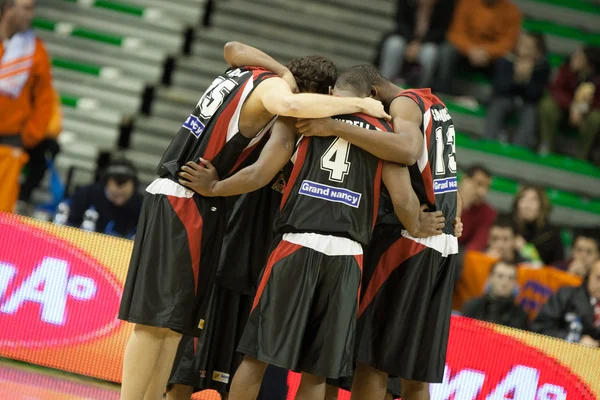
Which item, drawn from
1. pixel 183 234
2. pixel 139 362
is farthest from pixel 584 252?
pixel 139 362

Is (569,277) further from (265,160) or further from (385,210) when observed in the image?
(265,160)

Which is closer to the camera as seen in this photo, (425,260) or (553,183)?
Answer: (425,260)

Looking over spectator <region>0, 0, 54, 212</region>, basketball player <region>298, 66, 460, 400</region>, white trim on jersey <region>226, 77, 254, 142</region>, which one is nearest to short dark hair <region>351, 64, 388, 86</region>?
basketball player <region>298, 66, 460, 400</region>

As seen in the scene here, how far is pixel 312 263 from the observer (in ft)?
15.4

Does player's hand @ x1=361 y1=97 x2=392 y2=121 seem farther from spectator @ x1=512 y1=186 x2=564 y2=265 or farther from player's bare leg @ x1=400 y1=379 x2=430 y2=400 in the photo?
spectator @ x1=512 y1=186 x2=564 y2=265

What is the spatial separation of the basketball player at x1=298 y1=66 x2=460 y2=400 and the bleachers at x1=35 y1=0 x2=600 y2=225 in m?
6.08

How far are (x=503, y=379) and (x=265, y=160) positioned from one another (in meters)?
2.45

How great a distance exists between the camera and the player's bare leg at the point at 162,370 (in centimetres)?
504

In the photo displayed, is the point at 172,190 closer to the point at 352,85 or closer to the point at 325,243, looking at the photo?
the point at 325,243

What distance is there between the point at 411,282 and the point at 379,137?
34.4 inches

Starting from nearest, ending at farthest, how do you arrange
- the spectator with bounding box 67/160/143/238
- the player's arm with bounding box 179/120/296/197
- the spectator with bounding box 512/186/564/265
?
the player's arm with bounding box 179/120/296/197 → the spectator with bounding box 67/160/143/238 → the spectator with bounding box 512/186/564/265

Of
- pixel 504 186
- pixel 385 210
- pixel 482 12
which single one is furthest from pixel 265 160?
pixel 482 12

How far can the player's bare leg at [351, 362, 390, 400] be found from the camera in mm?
5094

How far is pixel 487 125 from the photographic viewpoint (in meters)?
11.6
